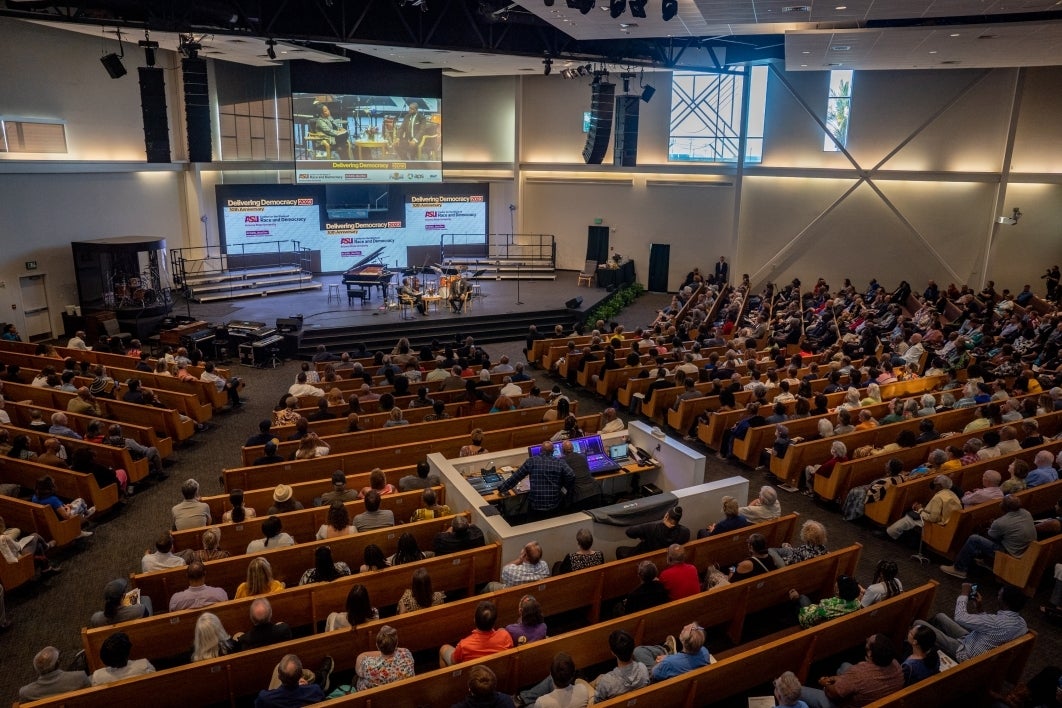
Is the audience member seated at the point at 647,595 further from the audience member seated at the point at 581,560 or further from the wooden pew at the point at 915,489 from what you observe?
the wooden pew at the point at 915,489

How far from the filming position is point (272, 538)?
556 centimetres

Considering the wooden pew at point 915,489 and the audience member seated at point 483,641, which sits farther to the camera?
the wooden pew at point 915,489

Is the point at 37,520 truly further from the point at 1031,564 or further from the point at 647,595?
the point at 1031,564

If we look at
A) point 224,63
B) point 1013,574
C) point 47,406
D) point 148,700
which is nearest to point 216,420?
point 47,406

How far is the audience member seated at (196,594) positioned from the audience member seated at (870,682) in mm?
3853

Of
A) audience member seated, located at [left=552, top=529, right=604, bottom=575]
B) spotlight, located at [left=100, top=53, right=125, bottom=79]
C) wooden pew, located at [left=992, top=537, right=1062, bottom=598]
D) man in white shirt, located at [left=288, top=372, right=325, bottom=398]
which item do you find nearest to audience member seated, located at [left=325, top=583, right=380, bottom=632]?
audience member seated, located at [left=552, top=529, right=604, bottom=575]

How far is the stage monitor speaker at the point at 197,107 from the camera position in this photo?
11922 millimetres

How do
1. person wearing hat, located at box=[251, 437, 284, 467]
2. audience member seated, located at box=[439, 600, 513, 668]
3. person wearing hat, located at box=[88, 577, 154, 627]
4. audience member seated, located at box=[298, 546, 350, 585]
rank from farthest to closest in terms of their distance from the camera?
person wearing hat, located at box=[251, 437, 284, 467]
audience member seated, located at box=[298, 546, 350, 585]
person wearing hat, located at box=[88, 577, 154, 627]
audience member seated, located at box=[439, 600, 513, 668]

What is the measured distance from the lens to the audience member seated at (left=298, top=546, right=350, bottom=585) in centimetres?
495

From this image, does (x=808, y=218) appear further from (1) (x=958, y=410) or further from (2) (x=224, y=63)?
(2) (x=224, y=63)

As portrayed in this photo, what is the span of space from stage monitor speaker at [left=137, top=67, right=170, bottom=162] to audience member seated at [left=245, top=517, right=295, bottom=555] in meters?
9.34

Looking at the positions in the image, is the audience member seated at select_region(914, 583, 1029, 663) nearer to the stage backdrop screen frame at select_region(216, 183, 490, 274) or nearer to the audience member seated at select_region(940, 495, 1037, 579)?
the audience member seated at select_region(940, 495, 1037, 579)

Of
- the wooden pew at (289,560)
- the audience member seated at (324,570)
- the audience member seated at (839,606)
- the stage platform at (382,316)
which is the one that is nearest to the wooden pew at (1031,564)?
the audience member seated at (839,606)

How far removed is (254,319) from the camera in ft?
48.0
